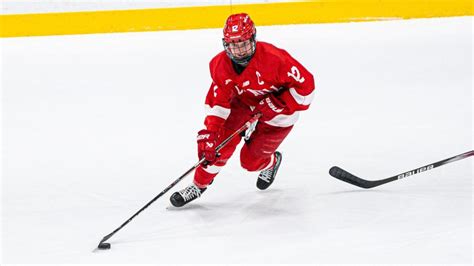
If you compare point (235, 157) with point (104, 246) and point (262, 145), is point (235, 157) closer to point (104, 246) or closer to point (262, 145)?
point (262, 145)

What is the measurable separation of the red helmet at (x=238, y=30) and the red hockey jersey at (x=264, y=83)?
5.6 inches

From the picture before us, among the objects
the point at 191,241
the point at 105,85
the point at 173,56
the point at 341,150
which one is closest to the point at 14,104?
the point at 105,85

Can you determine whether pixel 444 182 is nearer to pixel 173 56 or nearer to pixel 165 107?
pixel 165 107

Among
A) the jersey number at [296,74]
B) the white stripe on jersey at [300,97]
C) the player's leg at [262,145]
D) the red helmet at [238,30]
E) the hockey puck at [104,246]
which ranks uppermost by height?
the red helmet at [238,30]

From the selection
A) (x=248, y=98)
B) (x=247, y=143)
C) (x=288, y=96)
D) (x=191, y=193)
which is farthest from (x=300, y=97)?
(x=191, y=193)

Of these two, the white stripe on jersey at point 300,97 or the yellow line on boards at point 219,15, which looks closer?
the white stripe on jersey at point 300,97

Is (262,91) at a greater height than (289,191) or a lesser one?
greater

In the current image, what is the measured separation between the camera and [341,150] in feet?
13.0

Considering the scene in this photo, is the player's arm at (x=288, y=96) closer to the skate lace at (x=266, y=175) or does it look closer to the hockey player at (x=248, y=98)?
the hockey player at (x=248, y=98)

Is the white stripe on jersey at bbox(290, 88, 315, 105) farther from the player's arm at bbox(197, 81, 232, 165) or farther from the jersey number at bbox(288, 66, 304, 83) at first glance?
the player's arm at bbox(197, 81, 232, 165)

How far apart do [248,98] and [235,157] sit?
770 mm

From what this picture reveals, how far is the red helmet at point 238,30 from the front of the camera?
2.92 m

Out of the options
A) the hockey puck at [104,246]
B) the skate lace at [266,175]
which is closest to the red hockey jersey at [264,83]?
the skate lace at [266,175]

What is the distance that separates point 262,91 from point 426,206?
851 mm
